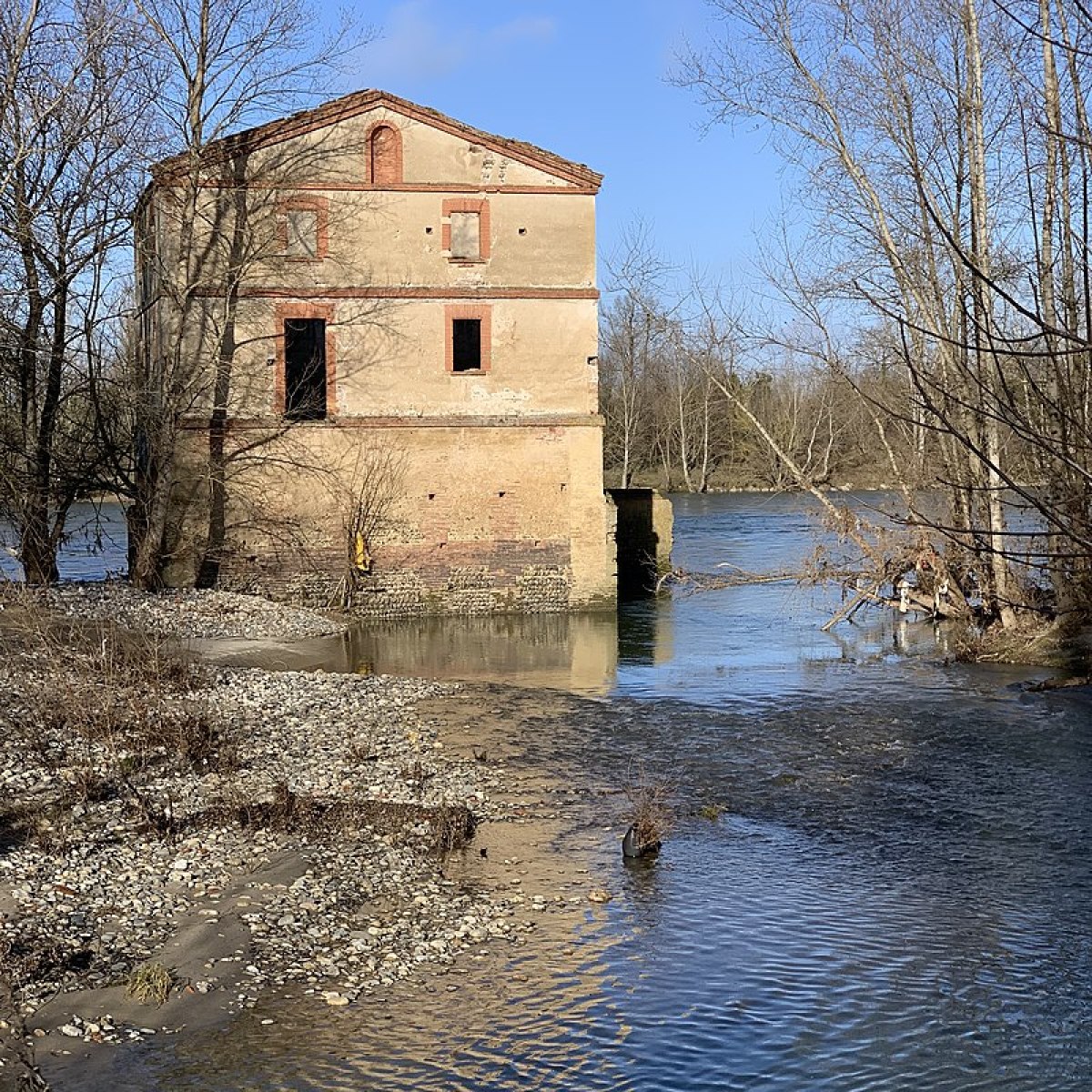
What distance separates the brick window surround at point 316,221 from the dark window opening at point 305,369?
45.7 inches

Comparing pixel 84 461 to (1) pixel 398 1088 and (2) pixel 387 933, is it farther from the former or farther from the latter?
(1) pixel 398 1088

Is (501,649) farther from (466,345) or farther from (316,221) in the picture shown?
(316,221)

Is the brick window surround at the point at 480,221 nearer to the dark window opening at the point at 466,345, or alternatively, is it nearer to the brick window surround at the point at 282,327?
the dark window opening at the point at 466,345

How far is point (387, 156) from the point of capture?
2473cm

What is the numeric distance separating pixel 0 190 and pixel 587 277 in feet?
33.9

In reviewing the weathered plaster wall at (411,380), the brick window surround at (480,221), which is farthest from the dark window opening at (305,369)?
the brick window surround at (480,221)

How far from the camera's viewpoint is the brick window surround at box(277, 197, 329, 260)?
24406 mm

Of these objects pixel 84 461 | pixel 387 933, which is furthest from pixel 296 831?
pixel 84 461

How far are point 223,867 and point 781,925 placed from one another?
378 cm

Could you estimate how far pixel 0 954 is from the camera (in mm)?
7254

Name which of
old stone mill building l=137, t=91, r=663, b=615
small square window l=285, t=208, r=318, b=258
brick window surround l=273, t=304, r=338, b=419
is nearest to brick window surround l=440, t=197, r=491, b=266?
old stone mill building l=137, t=91, r=663, b=615

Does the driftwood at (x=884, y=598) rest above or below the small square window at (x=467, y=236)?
below

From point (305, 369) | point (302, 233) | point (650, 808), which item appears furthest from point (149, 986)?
point (302, 233)

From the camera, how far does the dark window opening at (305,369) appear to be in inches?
979
